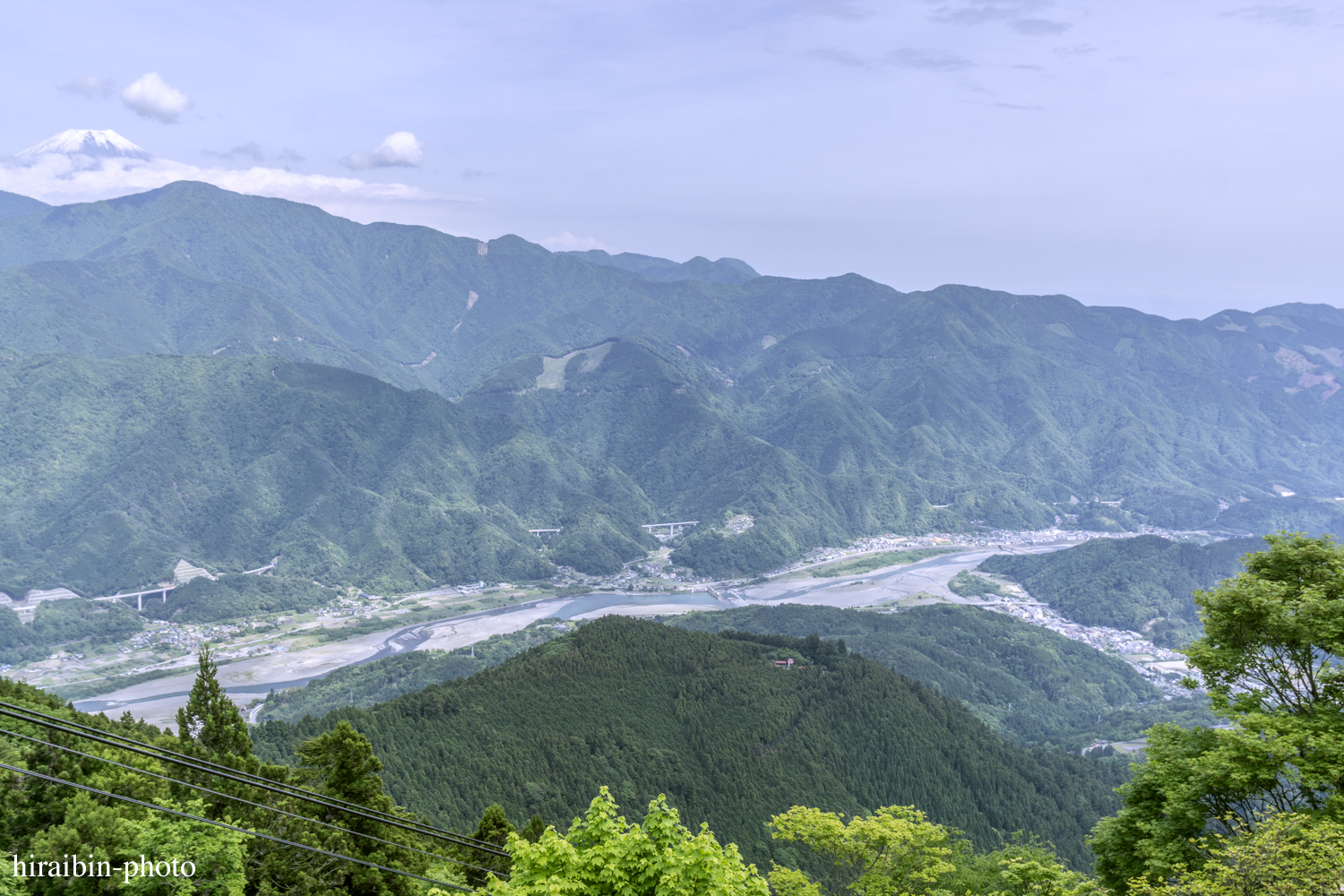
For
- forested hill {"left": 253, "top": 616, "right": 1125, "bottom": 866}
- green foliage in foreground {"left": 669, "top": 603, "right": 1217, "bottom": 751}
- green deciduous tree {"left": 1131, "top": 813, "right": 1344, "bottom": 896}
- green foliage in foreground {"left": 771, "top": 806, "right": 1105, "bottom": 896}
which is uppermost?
green deciduous tree {"left": 1131, "top": 813, "right": 1344, "bottom": 896}

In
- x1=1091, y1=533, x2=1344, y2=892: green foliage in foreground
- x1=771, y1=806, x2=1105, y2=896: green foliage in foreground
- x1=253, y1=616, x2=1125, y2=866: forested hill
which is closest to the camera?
x1=1091, y1=533, x2=1344, y2=892: green foliage in foreground

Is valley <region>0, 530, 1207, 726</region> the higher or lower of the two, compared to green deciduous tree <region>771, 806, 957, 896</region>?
lower

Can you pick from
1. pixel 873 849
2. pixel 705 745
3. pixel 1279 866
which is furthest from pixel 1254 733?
pixel 705 745

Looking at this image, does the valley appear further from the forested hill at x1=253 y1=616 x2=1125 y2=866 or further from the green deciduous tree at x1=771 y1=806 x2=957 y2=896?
the green deciduous tree at x1=771 y1=806 x2=957 y2=896

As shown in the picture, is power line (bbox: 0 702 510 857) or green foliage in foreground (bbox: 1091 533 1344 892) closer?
power line (bbox: 0 702 510 857)

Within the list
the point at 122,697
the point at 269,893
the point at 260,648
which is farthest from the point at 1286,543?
the point at 260,648

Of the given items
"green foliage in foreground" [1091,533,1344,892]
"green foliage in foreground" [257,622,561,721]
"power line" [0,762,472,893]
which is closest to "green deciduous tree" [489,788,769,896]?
"power line" [0,762,472,893]

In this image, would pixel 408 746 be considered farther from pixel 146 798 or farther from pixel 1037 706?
pixel 1037 706
